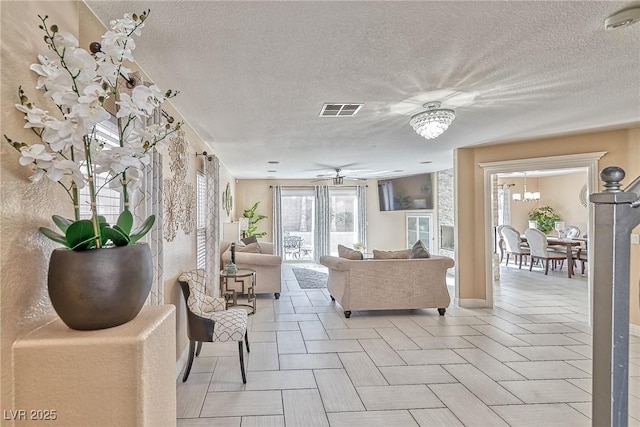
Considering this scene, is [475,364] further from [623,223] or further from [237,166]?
[237,166]

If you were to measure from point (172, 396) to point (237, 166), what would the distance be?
5981 mm

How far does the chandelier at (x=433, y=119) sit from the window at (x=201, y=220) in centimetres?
274

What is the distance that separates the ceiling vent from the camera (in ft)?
10.3

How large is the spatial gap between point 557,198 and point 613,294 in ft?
36.2

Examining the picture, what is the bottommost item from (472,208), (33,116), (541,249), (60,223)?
(541,249)

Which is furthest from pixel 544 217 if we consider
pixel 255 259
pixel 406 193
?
pixel 255 259

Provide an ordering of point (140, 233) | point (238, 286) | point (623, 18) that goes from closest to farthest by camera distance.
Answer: point (140, 233) → point (623, 18) → point (238, 286)

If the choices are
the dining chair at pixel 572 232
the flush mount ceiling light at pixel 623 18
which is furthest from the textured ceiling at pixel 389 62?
the dining chair at pixel 572 232

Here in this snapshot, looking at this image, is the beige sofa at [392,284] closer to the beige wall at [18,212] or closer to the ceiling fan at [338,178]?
the ceiling fan at [338,178]

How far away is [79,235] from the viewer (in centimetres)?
114

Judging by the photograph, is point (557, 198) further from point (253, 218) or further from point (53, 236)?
point (53, 236)

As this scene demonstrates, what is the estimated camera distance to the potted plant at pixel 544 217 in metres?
9.48

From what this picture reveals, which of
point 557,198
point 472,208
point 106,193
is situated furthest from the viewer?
point 557,198

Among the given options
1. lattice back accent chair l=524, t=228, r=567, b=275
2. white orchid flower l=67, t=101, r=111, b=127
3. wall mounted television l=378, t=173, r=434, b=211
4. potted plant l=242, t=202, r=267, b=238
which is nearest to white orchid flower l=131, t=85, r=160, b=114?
white orchid flower l=67, t=101, r=111, b=127
